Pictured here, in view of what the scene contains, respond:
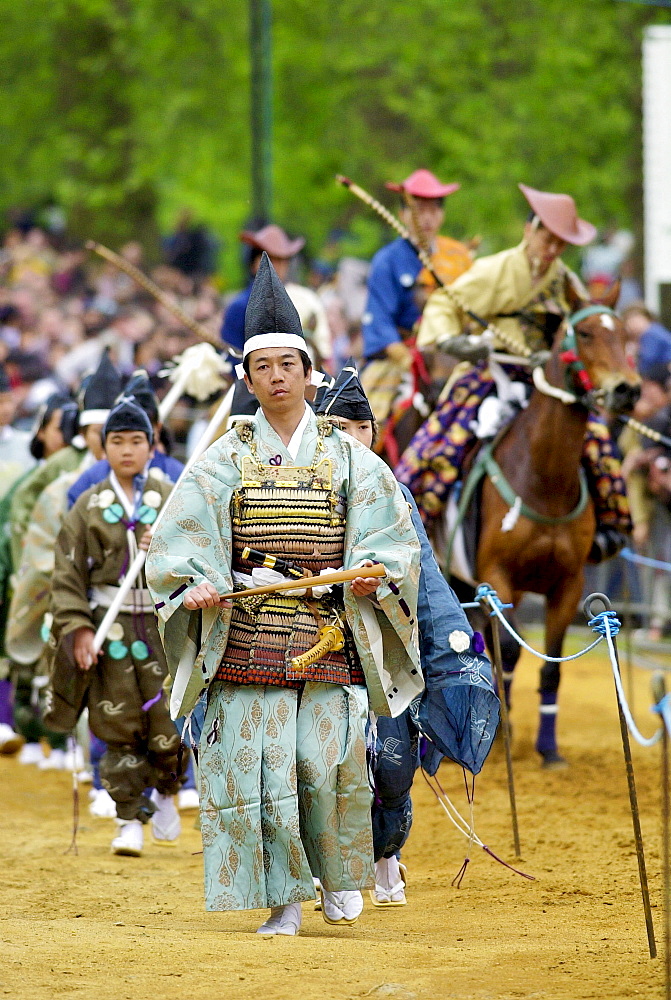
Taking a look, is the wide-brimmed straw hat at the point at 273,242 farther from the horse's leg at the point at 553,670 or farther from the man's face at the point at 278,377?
the man's face at the point at 278,377

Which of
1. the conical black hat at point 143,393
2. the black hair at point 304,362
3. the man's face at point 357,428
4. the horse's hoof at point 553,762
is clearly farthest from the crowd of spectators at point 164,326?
the black hair at point 304,362

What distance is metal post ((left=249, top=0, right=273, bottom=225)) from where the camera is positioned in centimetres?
1664

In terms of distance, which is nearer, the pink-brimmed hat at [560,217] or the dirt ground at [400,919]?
the dirt ground at [400,919]

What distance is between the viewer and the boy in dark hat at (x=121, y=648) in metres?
7.75

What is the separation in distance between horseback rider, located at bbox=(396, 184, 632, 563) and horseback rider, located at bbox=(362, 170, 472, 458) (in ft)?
3.60

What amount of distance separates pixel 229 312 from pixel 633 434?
5.09 meters

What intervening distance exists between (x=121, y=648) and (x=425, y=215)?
4.24m

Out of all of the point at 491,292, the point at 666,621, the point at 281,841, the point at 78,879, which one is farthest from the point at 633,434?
the point at 281,841

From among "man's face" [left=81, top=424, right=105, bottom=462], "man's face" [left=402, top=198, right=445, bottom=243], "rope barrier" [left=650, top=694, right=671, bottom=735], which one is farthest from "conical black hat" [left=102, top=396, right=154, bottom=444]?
"man's face" [left=402, top=198, right=445, bottom=243]

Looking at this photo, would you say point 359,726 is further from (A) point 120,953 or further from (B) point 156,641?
(B) point 156,641

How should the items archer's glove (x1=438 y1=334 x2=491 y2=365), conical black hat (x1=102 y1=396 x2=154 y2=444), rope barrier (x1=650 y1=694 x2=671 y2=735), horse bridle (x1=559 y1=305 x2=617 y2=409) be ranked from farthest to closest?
1. archer's glove (x1=438 y1=334 x2=491 y2=365)
2. horse bridle (x1=559 y1=305 x2=617 y2=409)
3. conical black hat (x1=102 y1=396 x2=154 y2=444)
4. rope barrier (x1=650 y1=694 x2=671 y2=735)

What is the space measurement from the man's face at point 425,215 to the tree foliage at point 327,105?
9.51m

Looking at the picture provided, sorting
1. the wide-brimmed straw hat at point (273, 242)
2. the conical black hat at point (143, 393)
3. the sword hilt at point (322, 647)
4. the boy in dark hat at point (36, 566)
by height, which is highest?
the sword hilt at point (322, 647)

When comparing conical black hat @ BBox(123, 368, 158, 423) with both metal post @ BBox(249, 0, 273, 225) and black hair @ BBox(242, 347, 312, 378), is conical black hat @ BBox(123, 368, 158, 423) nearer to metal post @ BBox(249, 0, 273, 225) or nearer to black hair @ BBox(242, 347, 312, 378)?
black hair @ BBox(242, 347, 312, 378)
